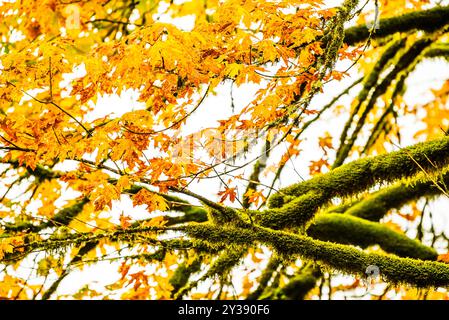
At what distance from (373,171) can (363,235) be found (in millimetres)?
1089

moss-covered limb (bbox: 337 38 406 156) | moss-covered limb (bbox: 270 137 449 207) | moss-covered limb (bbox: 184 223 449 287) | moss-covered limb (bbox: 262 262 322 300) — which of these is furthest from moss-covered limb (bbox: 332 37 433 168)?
moss-covered limb (bbox: 184 223 449 287)

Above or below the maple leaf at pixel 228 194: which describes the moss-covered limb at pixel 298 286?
below

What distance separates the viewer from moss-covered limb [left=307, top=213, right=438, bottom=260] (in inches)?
154

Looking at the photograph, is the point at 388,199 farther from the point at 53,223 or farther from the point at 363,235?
the point at 53,223

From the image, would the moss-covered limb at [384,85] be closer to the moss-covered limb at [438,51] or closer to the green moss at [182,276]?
the moss-covered limb at [438,51]

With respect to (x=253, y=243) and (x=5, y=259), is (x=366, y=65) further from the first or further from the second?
(x=5, y=259)

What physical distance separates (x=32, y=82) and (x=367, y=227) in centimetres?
270

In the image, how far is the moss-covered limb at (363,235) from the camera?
3904 millimetres

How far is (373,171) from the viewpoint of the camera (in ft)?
9.87

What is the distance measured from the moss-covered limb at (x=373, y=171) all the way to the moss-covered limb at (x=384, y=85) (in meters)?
1.39

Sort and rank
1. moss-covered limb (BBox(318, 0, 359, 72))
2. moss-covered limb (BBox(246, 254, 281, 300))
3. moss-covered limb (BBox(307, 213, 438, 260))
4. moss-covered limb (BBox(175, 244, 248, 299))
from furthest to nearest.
A: moss-covered limb (BBox(246, 254, 281, 300)) → moss-covered limb (BBox(307, 213, 438, 260)) → moss-covered limb (BBox(175, 244, 248, 299)) → moss-covered limb (BBox(318, 0, 359, 72))

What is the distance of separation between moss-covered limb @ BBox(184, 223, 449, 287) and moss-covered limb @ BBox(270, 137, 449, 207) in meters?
0.40

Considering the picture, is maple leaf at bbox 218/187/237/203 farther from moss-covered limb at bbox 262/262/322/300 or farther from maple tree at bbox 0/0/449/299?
moss-covered limb at bbox 262/262/322/300

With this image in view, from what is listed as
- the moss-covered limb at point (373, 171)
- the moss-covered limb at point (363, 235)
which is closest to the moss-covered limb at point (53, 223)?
the moss-covered limb at point (373, 171)
